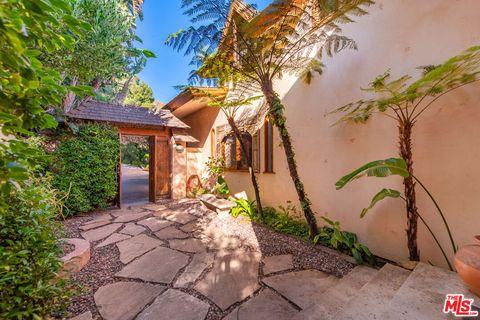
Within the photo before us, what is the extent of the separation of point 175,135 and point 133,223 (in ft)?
11.9

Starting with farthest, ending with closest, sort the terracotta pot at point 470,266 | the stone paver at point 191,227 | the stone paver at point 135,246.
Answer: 1. the stone paver at point 191,227
2. the stone paver at point 135,246
3. the terracotta pot at point 470,266

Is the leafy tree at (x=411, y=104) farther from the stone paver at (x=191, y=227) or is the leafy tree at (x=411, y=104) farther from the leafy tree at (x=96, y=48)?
the leafy tree at (x=96, y=48)

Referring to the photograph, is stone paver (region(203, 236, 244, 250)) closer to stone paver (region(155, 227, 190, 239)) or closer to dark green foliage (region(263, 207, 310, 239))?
stone paver (region(155, 227, 190, 239))

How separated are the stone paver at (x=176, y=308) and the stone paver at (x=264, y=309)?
316 millimetres

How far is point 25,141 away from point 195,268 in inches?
96.7

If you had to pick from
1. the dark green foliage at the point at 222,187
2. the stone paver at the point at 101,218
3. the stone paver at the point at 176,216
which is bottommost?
the stone paver at the point at 101,218

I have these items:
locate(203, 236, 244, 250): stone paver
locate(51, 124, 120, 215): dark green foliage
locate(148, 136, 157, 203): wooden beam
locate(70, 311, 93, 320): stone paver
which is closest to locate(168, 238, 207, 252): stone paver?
locate(203, 236, 244, 250): stone paver

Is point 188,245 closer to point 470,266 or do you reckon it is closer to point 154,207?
point 154,207

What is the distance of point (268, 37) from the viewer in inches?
132

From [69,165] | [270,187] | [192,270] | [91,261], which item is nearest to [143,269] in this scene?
[192,270]

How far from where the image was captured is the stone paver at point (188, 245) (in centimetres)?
351

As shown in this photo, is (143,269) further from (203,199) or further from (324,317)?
(203,199)

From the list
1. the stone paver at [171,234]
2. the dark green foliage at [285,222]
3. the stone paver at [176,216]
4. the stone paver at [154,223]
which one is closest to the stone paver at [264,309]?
the dark green foliage at [285,222]

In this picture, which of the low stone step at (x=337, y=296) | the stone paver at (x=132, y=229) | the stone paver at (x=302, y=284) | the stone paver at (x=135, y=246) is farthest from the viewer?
the stone paver at (x=132, y=229)
